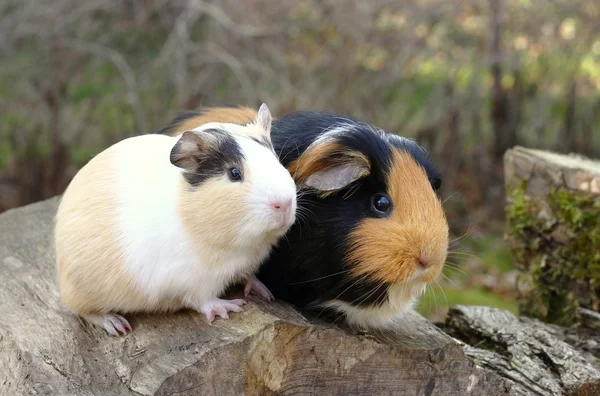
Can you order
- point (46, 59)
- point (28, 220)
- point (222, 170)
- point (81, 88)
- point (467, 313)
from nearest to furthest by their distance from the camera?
point (222, 170), point (467, 313), point (28, 220), point (46, 59), point (81, 88)

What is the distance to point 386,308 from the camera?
9.09 ft

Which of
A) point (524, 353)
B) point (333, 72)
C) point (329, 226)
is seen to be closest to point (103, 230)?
point (329, 226)

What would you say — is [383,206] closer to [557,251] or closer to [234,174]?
[234,174]

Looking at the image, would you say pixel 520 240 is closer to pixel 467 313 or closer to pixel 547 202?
pixel 547 202

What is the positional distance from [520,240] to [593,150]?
12.8ft

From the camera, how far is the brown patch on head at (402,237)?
253 cm

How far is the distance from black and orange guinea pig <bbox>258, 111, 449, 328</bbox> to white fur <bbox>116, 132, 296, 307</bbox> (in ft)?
0.60

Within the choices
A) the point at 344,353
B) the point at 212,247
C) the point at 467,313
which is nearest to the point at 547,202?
the point at 467,313

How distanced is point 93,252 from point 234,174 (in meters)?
0.61

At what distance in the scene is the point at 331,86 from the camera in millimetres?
7434

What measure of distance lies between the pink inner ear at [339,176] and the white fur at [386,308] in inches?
16.3

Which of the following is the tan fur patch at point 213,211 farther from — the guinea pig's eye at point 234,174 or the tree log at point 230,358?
the tree log at point 230,358

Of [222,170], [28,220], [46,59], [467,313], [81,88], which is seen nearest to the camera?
[222,170]

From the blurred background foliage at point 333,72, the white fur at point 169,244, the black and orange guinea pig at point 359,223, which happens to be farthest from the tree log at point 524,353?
the blurred background foliage at point 333,72
